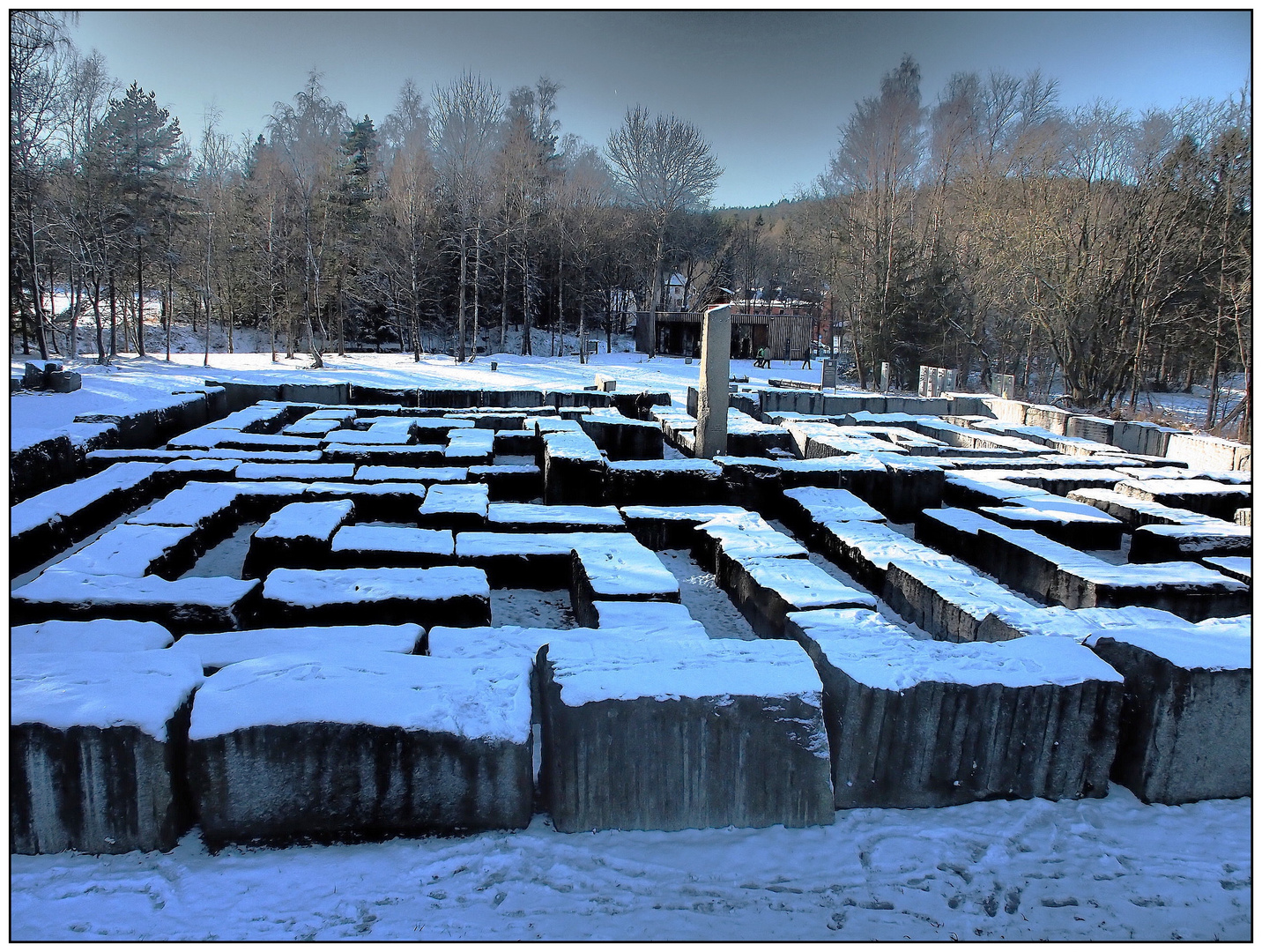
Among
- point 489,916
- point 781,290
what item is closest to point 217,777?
point 489,916

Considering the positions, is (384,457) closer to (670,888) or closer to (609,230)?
(670,888)

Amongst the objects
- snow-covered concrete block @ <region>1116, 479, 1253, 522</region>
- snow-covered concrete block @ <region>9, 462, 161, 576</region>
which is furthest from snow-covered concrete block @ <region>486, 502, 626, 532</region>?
snow-covered concrete block @ <region>1116, 479, 1253, 522</region>

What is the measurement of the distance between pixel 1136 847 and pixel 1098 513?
4.48 meters

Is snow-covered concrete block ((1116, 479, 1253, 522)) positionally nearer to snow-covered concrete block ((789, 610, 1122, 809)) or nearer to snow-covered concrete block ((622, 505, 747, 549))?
snow-covered concrete block ((622, 505, 747, 549))

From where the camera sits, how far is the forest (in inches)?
637

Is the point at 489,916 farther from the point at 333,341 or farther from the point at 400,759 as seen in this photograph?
the point at 333,341

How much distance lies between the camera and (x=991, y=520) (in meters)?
5.92

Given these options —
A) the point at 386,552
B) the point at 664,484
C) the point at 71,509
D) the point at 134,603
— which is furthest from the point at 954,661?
the point at 71,509

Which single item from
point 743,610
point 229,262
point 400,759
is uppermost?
point 229,262

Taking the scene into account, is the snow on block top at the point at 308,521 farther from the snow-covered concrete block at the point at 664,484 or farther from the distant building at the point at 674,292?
the distant building at the point at 674,292

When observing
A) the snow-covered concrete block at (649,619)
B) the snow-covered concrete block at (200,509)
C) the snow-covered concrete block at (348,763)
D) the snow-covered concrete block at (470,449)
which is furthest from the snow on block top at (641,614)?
the snow-covered concrete block at (470,449)

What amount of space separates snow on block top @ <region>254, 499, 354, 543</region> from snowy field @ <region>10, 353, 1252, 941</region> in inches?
100

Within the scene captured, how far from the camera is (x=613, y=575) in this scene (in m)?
4.14

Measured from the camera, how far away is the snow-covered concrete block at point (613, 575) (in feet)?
12.8
